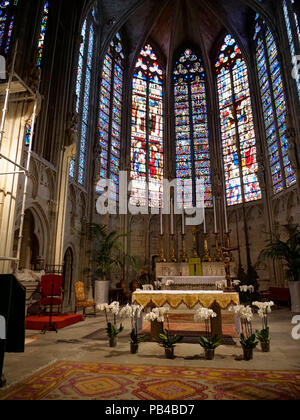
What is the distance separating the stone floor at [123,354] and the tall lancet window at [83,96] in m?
7.47

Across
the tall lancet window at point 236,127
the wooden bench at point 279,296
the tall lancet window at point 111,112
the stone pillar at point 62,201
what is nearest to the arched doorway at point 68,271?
the stone pillar at point 62,201

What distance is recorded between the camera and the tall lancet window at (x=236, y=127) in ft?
43.8

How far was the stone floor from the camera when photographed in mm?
3127

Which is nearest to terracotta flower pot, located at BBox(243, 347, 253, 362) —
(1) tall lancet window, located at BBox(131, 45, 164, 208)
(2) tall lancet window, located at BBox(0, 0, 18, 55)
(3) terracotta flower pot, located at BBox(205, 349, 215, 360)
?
(3) terracotta flower pot, located at BBox(205, 349, 215, 360)

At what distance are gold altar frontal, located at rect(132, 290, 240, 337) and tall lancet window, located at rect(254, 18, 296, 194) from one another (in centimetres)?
821

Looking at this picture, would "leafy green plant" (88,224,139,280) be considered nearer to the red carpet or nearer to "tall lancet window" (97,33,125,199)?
"tall lancet window" (97,33,125,199)

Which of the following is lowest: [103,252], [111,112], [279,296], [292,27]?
[279,296]

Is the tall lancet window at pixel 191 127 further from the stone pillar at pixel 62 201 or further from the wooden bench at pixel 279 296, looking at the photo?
the stone pillar at pixel 62 201

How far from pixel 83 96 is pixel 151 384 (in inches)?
480

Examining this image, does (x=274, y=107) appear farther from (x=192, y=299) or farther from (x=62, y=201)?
(x=192, y=299)

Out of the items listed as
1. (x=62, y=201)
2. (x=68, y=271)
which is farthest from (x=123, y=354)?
(x=68, y=271)

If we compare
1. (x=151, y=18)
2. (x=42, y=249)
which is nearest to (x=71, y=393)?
(x=42, y=249)

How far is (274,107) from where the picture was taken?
1220 centimetres
